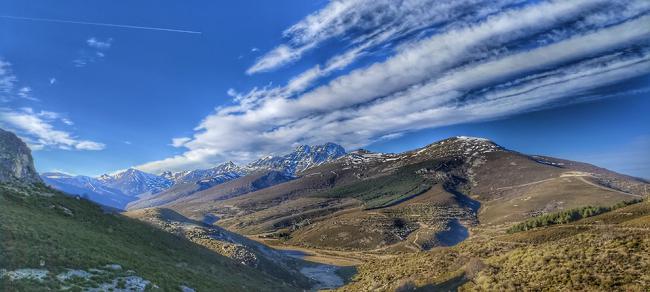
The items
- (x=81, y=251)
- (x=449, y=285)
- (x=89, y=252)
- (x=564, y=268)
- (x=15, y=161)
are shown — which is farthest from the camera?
(x=15, y=161)

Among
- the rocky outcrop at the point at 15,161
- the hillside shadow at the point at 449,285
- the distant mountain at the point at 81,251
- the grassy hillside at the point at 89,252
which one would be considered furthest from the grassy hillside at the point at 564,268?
the rocky outcrop at the point at 15,161

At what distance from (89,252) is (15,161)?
2828 centimetres

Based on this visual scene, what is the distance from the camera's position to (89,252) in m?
30.5

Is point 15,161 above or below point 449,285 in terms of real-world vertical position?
above

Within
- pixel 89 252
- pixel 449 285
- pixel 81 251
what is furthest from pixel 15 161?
pixel 449 285

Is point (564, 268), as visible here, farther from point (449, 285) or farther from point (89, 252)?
point (89, 252)

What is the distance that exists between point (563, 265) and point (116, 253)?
36.4 meters

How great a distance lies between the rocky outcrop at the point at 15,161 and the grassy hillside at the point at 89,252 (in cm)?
310

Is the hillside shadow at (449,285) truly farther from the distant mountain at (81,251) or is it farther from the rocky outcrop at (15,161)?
the rocky outcrop at (15,161)

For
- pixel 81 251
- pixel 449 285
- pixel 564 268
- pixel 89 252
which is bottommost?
pixel 449 285

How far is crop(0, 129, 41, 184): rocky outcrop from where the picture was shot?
147 feet

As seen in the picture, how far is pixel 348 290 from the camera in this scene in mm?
47844

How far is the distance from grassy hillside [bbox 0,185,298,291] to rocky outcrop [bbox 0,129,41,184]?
3.10 metres

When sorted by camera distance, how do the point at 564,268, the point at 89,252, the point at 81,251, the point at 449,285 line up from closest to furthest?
the point at 564,268
the point at 449,285
the point at 81,251
the point at 89,252
